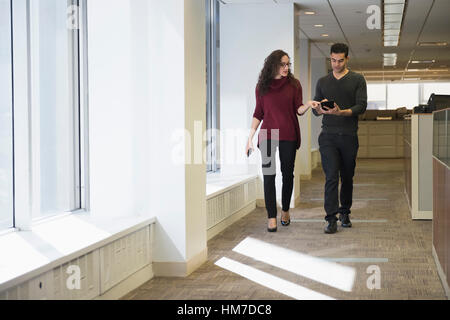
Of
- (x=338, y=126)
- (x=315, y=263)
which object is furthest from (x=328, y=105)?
(x=315, y=263)

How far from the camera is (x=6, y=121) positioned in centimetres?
324

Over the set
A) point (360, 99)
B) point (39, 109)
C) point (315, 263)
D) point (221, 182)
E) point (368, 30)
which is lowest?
point (315, 263)

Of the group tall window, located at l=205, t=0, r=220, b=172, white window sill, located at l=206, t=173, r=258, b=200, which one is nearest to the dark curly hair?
white window sill, located at l=206, t=173, r=258, b=200

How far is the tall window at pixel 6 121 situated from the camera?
320cm

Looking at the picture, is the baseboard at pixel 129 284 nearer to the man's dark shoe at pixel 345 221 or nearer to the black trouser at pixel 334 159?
the black trouser at pixel 334 159

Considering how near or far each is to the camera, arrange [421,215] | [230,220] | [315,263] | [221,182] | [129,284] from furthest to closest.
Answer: [221,182] < [421,215] < [230,220] < [315,263] < [129,284]

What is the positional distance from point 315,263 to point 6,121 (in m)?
2.08

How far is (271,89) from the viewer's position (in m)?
5.34

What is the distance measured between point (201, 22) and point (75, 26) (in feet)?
2.65

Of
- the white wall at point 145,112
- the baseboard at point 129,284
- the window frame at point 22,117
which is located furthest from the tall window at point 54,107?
the baseboard at point 129,284

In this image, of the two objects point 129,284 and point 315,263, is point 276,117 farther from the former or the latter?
point 129,284

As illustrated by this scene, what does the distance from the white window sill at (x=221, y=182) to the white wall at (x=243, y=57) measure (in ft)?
0.85

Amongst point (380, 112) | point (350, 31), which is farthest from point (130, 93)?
point (380, 112)

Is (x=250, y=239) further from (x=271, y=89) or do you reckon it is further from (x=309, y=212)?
(x=309, y=212)
